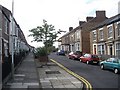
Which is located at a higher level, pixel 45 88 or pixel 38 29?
pixel 38 29

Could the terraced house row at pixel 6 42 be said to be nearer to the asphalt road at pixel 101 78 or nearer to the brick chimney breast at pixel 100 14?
the asphalt road at pixel 101 78

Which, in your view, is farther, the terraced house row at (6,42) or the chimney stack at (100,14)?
the chimney stack at (100,14)

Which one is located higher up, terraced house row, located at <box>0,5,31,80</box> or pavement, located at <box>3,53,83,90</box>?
terraced house row, located at <box>0,5,31,80</box>

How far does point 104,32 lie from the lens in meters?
42.9

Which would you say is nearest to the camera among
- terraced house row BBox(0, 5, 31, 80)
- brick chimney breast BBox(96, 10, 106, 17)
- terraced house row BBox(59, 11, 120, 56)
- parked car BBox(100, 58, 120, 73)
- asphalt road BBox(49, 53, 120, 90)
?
asphalt road BBox(49, 53, 120, 90)

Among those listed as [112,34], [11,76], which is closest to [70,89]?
[11,76]

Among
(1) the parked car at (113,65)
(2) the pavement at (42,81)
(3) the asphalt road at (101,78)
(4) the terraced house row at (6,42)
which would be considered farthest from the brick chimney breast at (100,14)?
(2) the pavement at (42,81)

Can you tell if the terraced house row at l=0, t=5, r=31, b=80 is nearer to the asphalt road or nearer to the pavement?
the pavement

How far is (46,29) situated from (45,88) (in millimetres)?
18261

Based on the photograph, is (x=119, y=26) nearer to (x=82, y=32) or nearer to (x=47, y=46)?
(x=47, y=46)

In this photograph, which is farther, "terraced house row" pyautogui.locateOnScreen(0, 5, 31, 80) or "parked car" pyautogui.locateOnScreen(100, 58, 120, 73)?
"parked car" pyautogui.locateOnScreen(100, 58, 120, 73)

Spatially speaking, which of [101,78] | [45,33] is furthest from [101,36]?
[101,78]

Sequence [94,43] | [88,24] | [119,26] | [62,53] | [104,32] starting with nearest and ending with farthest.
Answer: [119,26] → [104,32] → [94,43] → [88,24] → [62,53]

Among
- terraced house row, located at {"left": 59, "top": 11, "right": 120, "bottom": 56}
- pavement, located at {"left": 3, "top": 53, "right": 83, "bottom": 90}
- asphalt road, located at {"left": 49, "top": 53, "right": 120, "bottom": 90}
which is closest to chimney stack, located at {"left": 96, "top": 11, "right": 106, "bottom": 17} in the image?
terraced house row, located at {"left": 59, "top": 11, "right": 120, "bottom": 56}
